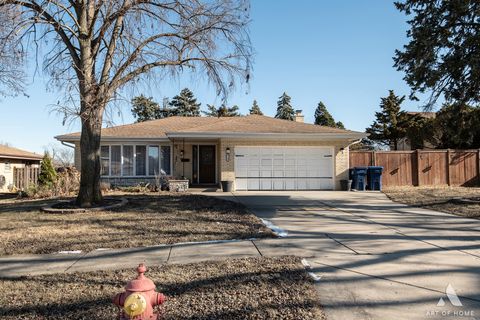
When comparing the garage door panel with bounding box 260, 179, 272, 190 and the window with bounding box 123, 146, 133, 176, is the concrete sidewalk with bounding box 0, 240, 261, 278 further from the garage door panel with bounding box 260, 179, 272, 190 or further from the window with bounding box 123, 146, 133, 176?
the window with bounding box 123, 146, 133, 176

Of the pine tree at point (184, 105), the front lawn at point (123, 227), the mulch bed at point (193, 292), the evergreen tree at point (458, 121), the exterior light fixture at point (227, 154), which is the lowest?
the mulch bed at point (193, 292)

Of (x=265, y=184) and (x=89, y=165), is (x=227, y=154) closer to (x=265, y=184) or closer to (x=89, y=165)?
(x=265, y=184)

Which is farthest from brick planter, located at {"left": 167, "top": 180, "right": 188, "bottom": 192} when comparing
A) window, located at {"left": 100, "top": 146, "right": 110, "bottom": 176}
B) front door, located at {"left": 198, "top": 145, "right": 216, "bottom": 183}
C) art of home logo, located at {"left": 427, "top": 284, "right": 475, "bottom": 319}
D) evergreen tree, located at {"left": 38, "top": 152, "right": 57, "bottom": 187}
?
art of home logo, located at {"left": 427, "top": 284, "right": 475, "bottom": 319}

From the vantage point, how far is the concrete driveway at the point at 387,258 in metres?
3.97

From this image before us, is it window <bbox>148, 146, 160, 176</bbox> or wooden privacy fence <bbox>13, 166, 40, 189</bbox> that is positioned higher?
window <bbox>148, 146, 160, 176</bbox>

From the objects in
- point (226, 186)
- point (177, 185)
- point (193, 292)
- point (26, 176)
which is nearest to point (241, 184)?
point (226, 186)

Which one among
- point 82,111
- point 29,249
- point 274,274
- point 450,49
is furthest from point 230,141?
point 274,274

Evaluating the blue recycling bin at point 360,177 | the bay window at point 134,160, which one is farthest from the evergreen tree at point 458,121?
the bay window at point 134,160

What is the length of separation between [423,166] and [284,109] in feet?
132

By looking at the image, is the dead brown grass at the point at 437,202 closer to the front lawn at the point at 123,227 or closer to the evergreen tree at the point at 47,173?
the front lawn at the point at 123,227

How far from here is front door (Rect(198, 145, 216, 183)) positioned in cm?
1980

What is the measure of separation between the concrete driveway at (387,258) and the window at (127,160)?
407 inches

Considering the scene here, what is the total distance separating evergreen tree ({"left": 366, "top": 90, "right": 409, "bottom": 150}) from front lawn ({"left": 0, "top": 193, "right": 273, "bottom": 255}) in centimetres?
3015

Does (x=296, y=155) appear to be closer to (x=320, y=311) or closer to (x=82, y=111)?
(x=82, y=111)
